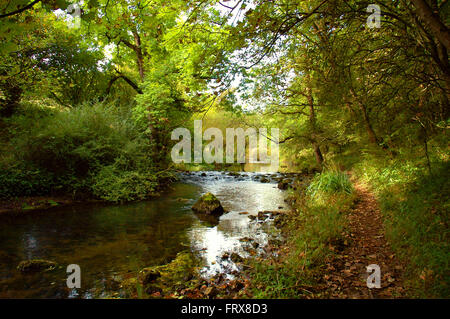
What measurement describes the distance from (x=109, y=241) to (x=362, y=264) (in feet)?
17.0

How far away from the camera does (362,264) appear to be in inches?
142

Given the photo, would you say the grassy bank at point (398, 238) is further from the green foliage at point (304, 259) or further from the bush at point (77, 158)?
the bush at point (77, 158)

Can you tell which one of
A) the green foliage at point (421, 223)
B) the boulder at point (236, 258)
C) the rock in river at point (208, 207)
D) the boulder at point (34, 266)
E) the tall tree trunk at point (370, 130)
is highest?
the tall tree trunk at point (370, 130)

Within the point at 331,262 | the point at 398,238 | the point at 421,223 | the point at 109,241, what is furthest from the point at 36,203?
the point at 421,223

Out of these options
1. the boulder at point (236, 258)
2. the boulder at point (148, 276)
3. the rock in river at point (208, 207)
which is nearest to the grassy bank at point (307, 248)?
the boulder at point (236, 258)

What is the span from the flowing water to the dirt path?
1.70 meters

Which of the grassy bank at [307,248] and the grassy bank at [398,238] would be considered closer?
the grassy bank at [398,238]

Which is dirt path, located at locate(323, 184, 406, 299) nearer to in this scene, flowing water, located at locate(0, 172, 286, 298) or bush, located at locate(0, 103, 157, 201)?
flowing water, located at locate(0, 172, 286, 298)

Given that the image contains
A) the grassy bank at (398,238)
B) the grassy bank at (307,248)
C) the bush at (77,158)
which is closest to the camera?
the grassy bank at (398,238)

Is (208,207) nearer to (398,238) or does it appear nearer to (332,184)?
(332,184)

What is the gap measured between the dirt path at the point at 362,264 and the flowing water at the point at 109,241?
5.58ft

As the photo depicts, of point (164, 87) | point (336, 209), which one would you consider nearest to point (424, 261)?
point (336, 209)

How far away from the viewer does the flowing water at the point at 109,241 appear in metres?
3.94

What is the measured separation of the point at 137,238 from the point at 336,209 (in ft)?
15.8
